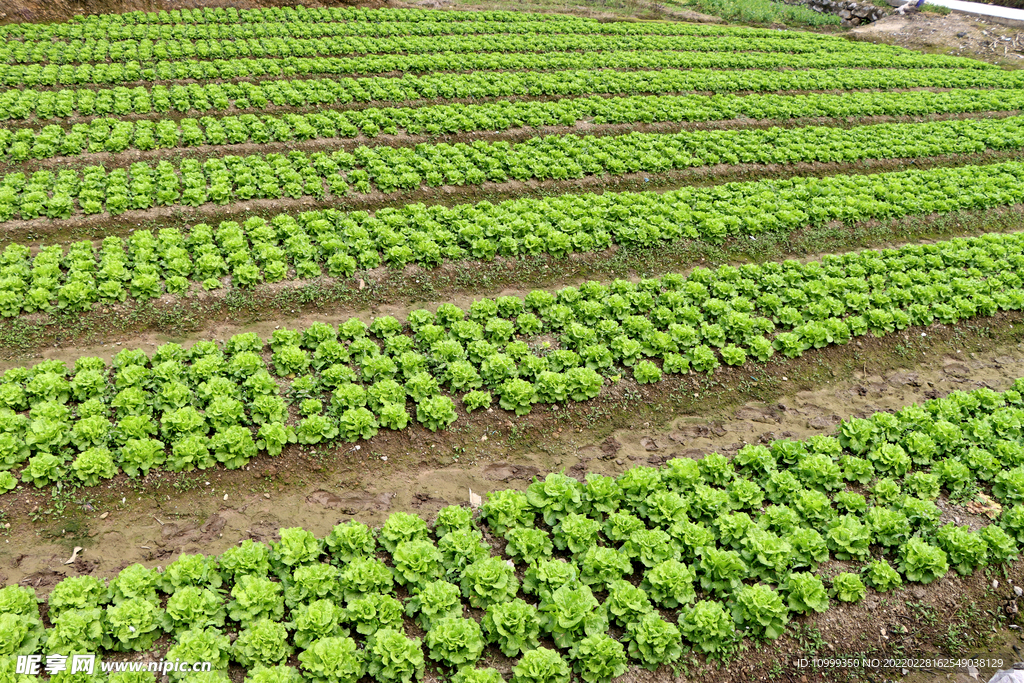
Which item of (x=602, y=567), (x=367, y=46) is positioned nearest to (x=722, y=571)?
(x=602, y=567)

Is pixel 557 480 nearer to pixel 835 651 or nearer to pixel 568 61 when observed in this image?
pixel 835 651

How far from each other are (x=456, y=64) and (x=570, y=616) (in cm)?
2732

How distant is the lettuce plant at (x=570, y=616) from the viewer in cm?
748

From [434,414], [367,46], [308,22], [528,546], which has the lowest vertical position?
[528,546]

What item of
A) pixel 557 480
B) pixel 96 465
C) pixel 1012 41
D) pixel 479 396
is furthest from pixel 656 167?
pixel 1012 41

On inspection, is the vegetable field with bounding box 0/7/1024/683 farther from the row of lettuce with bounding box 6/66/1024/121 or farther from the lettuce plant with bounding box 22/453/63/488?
the row of lettuce with bounding box 6/66/1024/121

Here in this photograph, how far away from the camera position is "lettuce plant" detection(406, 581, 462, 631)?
7547 mm

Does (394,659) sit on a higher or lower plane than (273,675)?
higher

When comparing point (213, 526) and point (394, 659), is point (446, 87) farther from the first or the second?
point (394, 659)

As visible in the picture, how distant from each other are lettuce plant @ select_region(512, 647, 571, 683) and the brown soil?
50.6 metres

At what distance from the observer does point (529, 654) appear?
7090mm

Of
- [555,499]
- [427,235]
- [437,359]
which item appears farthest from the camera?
[427,235]

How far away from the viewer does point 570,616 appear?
24.7 ft

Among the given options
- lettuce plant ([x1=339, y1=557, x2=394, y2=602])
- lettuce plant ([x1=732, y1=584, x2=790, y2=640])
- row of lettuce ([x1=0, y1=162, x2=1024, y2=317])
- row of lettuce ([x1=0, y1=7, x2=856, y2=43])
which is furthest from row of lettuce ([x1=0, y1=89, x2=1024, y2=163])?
lettuce plant ([x1=732, y1=584, x2=790, y2=640])
